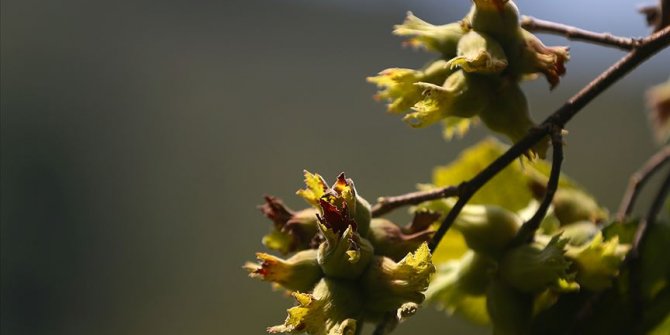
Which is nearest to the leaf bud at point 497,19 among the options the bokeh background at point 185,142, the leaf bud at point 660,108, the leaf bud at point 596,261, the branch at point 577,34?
the branch at point 577,34

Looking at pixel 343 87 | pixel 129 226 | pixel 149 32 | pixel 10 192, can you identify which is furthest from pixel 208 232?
pixel 149 32

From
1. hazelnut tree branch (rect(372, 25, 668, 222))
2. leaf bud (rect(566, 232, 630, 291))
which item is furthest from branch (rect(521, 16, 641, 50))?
leaf bud (rect(566, 232, 630, 291))

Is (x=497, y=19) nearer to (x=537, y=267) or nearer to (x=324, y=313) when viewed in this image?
(x=537, y=267)

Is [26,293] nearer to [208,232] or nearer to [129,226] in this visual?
[129,226]

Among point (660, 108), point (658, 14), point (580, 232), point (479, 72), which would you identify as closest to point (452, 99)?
point (479, 72)

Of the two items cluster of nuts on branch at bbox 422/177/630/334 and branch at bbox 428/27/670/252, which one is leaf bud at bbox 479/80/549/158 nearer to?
branch at bbox 428/27/670/252
